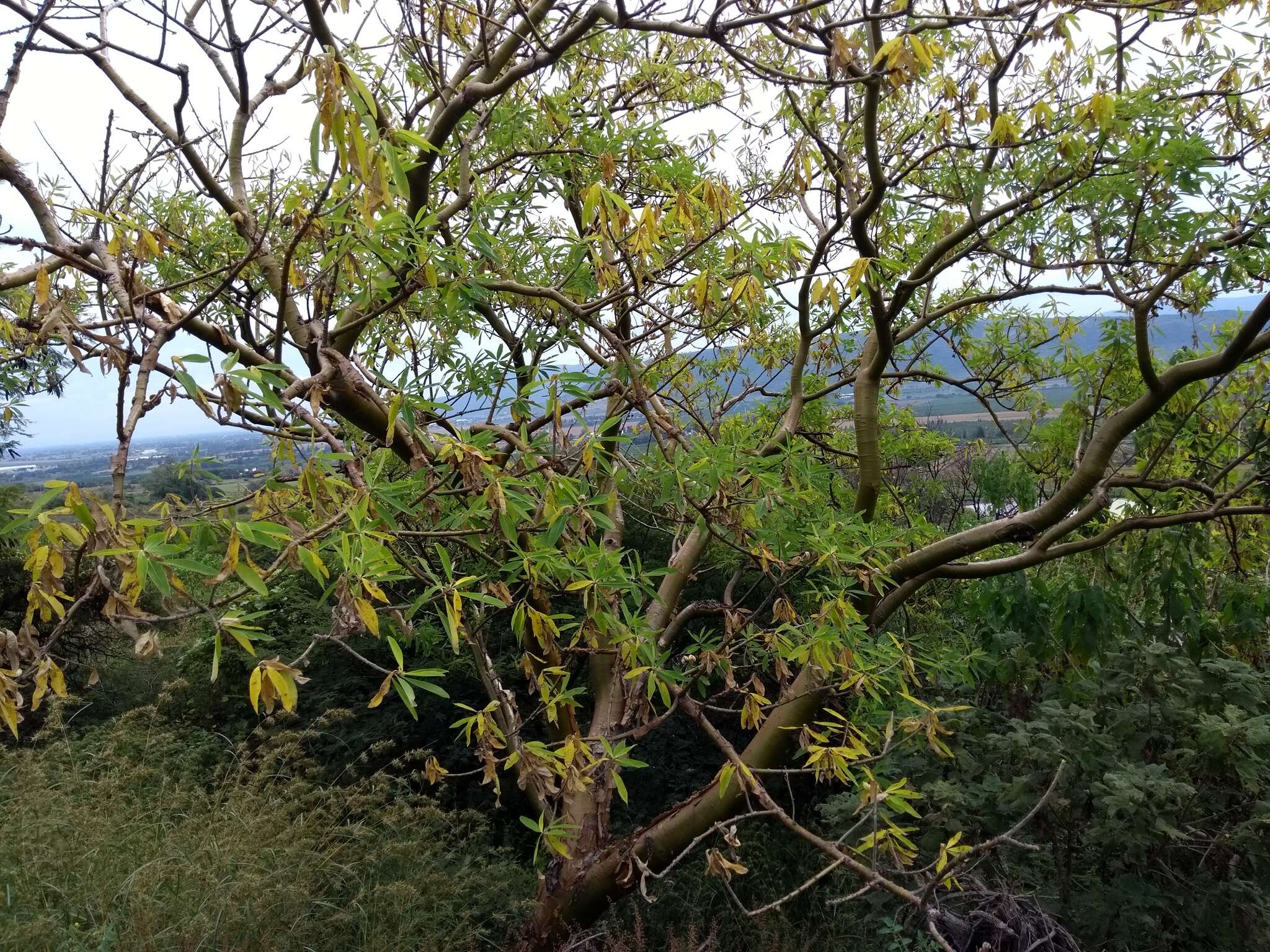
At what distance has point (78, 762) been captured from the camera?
4.27m

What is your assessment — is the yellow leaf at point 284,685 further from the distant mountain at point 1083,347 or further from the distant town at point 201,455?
the distant mountain at point 1083,347

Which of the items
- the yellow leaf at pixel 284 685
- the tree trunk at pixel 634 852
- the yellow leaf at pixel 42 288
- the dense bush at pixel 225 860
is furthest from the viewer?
the tree trunk at pixel 634 852

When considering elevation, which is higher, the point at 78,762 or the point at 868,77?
the point at 868,77

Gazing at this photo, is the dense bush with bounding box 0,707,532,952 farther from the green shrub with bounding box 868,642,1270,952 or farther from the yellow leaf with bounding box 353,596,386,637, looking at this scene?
the yellow leaf with bounding box 353,596,386,637

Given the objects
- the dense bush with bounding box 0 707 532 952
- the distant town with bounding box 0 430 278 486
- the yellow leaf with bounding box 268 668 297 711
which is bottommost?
the dense bush with bounding box 0 707 532 952

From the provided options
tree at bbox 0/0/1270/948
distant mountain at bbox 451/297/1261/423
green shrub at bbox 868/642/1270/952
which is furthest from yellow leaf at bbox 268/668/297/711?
green shrub at bbox 868/642/1270/952

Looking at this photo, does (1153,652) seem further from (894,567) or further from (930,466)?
(930,466)

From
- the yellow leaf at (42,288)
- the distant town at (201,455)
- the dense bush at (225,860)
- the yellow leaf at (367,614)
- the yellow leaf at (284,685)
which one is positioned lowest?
the dense bush at (225,860)

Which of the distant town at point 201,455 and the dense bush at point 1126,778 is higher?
the distant town at point 201,455

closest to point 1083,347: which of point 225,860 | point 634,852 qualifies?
point 634,852

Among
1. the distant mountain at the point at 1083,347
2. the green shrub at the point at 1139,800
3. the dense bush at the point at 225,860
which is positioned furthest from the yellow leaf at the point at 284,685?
the green shrub at the point at 1139,800

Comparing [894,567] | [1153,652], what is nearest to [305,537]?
[894,567]

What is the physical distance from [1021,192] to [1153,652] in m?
2.06

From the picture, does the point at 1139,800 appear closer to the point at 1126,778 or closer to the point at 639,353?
the point at 1126,778
